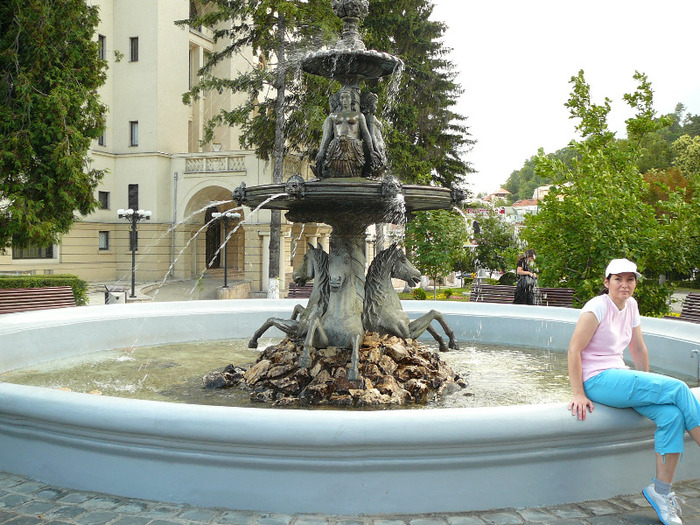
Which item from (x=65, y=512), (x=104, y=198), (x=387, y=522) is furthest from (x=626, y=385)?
(x=104, y=198)

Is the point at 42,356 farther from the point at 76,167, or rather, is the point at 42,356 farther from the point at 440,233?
the point at 440,233

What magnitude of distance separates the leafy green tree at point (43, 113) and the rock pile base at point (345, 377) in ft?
47.5

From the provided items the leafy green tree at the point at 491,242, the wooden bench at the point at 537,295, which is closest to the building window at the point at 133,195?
the leafy green tree at the point at 491,242

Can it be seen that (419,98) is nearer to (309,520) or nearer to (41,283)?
(41,283)

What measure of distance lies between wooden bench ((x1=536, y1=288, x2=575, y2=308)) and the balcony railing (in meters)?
22.7

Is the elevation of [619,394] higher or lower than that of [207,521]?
higher

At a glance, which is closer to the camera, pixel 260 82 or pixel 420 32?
pixel 260 82

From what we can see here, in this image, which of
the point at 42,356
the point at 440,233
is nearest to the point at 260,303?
the point at 42,356

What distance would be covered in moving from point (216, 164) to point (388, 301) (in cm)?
2853

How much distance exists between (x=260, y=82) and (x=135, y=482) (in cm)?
2285

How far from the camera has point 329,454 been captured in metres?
3.55

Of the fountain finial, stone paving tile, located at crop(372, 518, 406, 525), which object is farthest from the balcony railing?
stone paving tile, located at crop(372, 518, 406, 525)

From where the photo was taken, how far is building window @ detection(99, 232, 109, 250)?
3512cm

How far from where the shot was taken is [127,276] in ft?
115
